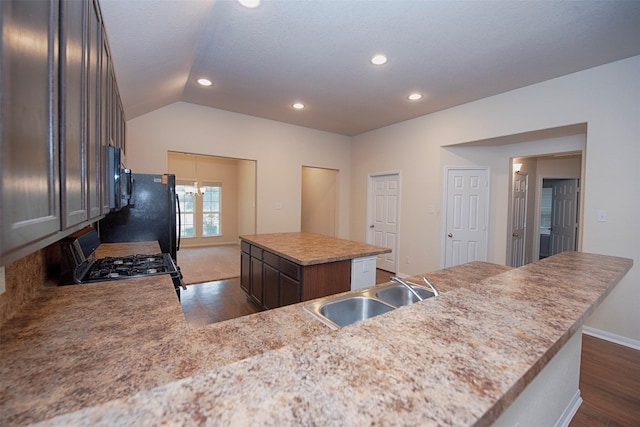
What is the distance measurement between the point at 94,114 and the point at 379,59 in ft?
8.27

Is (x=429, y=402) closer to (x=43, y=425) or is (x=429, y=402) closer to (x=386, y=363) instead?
(x=386, y=363)

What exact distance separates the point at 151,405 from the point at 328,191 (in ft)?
20.1

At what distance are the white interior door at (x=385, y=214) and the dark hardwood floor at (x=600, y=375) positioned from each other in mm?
2853

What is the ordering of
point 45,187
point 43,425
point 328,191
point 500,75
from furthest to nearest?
point 328,191, point 500,75, point 45,187, point 43,425

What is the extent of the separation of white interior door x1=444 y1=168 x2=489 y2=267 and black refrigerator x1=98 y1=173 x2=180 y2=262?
4.03 meters

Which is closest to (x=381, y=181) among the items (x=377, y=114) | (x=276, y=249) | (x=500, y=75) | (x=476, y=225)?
(x=377, y=114)

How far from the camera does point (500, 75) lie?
3.05 m

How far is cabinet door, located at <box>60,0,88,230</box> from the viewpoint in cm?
72

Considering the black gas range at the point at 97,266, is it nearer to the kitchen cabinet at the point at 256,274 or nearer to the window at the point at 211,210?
the kitchen cabinet at the point at 256,274

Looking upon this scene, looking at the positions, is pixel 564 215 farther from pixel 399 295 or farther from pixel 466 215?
pixel 399 295

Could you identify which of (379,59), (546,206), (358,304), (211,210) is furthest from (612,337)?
(211,210)

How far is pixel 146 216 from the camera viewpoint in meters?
3.07

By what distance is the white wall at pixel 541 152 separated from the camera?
2.66 m

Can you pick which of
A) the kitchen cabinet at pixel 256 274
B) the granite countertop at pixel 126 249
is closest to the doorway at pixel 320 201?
the kitchen cabinet at pixel 256 274
